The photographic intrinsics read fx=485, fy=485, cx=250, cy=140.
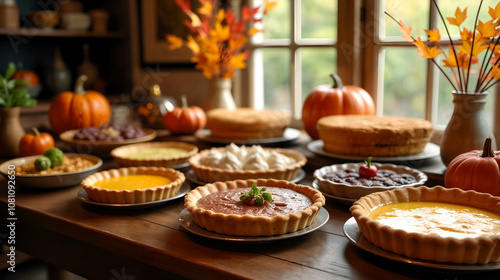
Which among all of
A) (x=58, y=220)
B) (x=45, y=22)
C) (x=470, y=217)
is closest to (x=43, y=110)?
(x=45, y=22)

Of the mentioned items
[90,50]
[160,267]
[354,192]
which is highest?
[90,50]

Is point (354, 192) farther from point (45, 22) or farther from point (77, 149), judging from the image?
point (45, 22)

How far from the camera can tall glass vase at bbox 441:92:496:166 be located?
1499 mm

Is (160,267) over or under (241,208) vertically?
under

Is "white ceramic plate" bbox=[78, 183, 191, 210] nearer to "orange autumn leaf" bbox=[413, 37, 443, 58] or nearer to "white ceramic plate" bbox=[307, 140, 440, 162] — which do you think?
"white ceramic plate" bbox=[307, 140, 440, 162]

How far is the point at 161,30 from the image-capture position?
117 inches

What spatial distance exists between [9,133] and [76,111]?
34 centimetres

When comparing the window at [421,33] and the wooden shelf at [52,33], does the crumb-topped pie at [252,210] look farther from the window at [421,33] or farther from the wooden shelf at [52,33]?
the wooden shelf at [52,33]

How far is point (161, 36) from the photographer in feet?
9.75

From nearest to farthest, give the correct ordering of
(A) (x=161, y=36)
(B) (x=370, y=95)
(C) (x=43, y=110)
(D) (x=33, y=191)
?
(D) (x=33, y=191)
(B) (x=370, y=95)
(C) (x=43, y=110)
(A) (x=161, y=36)

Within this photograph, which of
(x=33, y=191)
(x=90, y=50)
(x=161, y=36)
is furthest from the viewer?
(x=90, y=50)

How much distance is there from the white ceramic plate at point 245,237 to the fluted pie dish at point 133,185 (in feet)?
0.57

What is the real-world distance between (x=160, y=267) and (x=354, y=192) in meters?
0.58

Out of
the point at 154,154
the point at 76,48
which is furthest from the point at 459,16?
the point at 76,48
